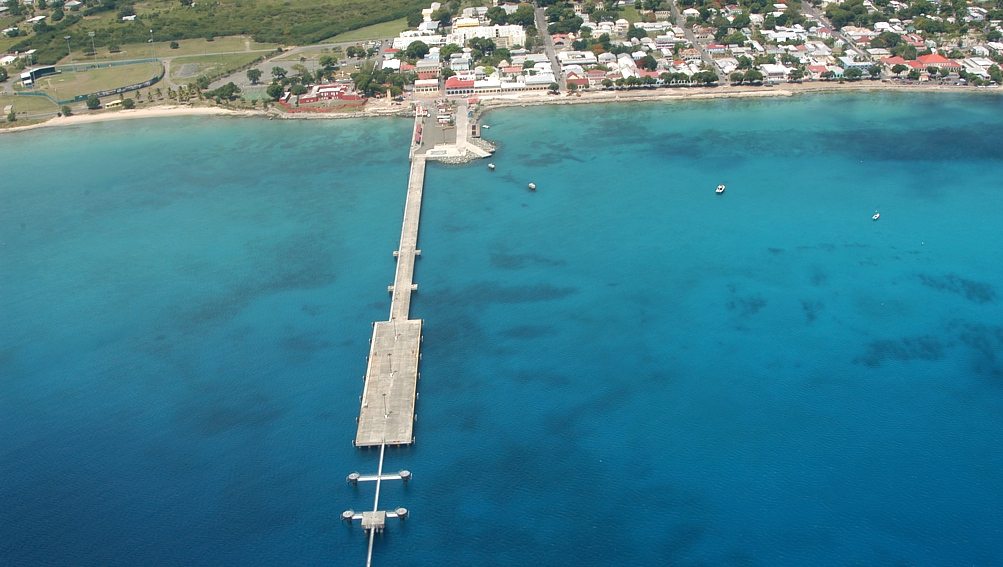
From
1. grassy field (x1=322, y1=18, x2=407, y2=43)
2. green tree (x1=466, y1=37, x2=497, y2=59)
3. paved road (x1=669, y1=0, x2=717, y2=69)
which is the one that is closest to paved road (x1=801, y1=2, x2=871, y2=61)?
paved road (x1=669, y1=0, x2=717, y2=69)

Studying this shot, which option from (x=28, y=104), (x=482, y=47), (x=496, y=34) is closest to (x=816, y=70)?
(x=482, y=47)

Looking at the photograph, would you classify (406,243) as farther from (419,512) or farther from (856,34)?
(856,34)

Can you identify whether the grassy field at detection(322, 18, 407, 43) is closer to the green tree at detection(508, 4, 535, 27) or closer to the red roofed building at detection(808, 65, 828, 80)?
the green tree at detection(508, 4, 535, 27)

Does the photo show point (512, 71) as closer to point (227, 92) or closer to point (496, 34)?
point (496, 34)

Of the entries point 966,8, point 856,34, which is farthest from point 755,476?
point 966,8

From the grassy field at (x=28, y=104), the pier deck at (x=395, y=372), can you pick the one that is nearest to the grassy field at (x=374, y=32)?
the grassy field at (x=28, y=104)

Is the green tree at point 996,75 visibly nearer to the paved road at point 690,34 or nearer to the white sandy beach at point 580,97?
Result: the white sandy beach at point 580,97
